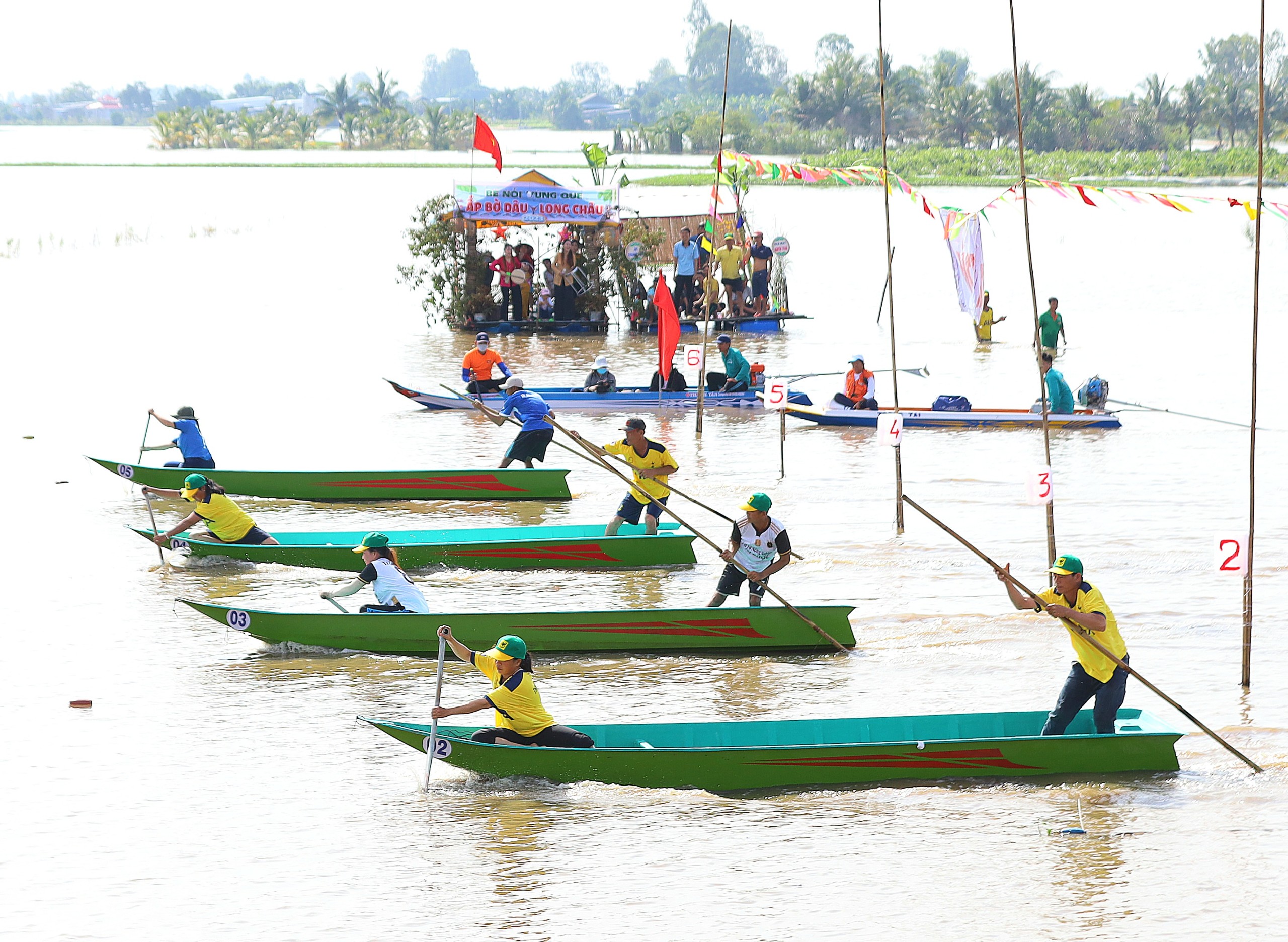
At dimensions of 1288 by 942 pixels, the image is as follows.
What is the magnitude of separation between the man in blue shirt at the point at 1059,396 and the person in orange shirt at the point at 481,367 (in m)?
7.94

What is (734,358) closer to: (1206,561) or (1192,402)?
(1192,402)

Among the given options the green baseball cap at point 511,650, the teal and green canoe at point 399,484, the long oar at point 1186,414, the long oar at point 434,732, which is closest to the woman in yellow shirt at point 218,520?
the teal and green canoe at point 399,484

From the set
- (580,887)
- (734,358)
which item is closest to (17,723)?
(580,887)

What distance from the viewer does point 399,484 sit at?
1764 centimetres

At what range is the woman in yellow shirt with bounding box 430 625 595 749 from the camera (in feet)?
31.4

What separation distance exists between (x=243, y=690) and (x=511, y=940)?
4.60 metres

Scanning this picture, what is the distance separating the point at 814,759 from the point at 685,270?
2097 centimetres

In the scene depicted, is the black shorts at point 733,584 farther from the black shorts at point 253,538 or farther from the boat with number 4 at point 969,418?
the boat with number 4 at point 969,418

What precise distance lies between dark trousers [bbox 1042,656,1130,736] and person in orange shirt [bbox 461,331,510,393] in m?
13.4

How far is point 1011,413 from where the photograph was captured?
70.2 ft

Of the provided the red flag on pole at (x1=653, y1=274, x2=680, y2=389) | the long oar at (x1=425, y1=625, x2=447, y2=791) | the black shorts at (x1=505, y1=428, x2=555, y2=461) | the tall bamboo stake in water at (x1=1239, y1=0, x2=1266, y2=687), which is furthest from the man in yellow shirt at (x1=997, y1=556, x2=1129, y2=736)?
the red flag on pole at (x1=653, y1=274, x2=680, y2=389)

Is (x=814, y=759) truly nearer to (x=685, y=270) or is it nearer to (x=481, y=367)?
(x=481, y=367)

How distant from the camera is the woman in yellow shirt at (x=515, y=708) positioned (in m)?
9.56

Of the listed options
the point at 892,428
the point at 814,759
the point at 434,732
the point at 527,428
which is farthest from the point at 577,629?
the point at 527,428
